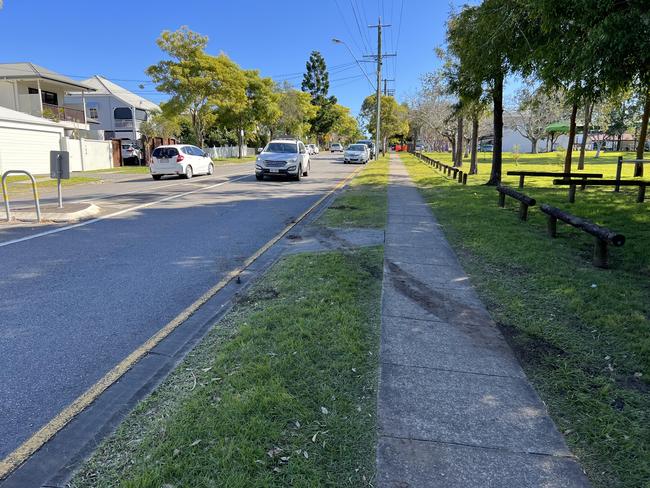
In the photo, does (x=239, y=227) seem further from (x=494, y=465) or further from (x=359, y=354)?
(x=494, y=465)

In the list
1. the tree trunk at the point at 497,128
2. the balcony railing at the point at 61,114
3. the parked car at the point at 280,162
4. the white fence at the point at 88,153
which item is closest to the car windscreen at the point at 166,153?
the parked car at the point at 280,162

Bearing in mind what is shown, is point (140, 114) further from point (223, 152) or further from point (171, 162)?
point (171, 162)

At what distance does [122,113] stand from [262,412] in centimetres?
5274

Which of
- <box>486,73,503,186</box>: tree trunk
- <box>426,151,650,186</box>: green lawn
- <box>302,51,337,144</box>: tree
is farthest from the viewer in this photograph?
<box>302,51,337,144</box>: tree

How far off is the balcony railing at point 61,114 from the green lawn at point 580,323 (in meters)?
31.1

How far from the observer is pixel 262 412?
9.32ft

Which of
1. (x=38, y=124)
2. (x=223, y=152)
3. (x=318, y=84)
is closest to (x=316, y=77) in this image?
(x=318, y=84)

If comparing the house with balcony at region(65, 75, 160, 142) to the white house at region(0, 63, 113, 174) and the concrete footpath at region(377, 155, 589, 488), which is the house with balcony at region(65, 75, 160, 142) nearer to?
the white house at region(0, 63, 113, 174)

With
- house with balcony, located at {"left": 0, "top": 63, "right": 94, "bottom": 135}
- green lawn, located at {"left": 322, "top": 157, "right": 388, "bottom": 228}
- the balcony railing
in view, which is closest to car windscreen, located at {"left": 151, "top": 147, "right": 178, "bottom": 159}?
green lawn, located at {"left": 322, "top": 157, "right": 388, "bottom": 228}

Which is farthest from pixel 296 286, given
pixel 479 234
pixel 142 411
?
pixel 479 234

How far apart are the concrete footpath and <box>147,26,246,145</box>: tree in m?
34.2

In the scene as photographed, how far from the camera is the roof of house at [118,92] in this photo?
49.0 meters

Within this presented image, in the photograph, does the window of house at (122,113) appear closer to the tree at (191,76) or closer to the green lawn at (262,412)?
the tree at (191,76)

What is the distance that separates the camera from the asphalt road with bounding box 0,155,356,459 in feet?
11.2
